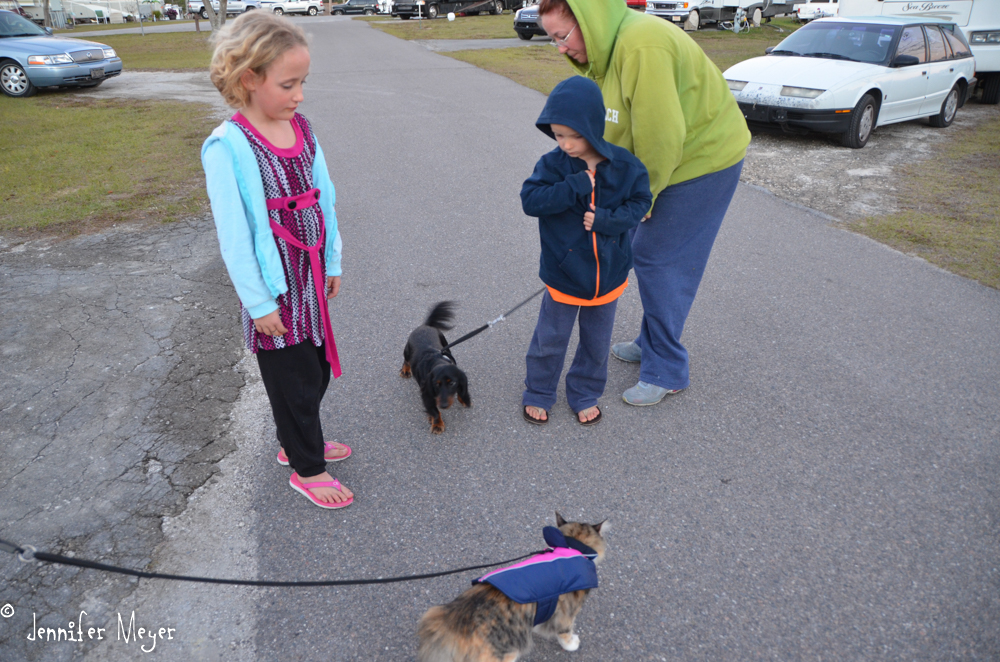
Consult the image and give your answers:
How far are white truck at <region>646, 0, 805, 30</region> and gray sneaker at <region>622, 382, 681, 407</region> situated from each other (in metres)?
21.3

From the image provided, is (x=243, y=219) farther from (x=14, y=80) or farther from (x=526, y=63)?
(x=526, y=63)

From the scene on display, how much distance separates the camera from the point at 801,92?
8.29 m

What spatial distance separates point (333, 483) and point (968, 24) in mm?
14730

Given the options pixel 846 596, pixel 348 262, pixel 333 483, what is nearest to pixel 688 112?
pixel 846 596

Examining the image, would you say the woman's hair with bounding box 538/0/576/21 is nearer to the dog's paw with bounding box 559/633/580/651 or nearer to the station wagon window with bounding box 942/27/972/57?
the dog's paw with bounding box 559/633/580/651

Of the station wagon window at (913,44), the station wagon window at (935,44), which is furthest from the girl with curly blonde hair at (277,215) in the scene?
the station wagon window at (935,44)

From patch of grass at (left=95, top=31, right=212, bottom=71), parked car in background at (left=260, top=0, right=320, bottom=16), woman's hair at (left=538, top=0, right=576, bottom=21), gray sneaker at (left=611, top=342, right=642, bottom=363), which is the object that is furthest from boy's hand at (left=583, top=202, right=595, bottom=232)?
parked car in background at (left=260, top=0, right=320, bottom=16)

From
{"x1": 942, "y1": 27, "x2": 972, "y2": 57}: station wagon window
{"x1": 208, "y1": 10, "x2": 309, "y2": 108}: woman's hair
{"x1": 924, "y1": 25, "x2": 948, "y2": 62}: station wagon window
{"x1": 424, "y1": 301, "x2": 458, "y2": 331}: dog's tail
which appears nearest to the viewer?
{"x1": 208, "y1": 10, "x2": 309, "y2": 108}: woman's hair

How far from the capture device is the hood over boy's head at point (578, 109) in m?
2.39

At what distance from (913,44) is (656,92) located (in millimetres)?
9225

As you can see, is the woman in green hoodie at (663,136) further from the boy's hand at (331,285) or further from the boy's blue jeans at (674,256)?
the boy's hand at (331,285)

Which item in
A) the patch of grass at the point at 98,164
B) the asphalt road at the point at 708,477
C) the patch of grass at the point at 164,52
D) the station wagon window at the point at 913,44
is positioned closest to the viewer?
the asphalt road at the point at 708,477

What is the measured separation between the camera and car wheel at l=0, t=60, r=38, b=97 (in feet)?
40.9

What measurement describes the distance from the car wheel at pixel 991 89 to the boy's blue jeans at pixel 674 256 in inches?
518
